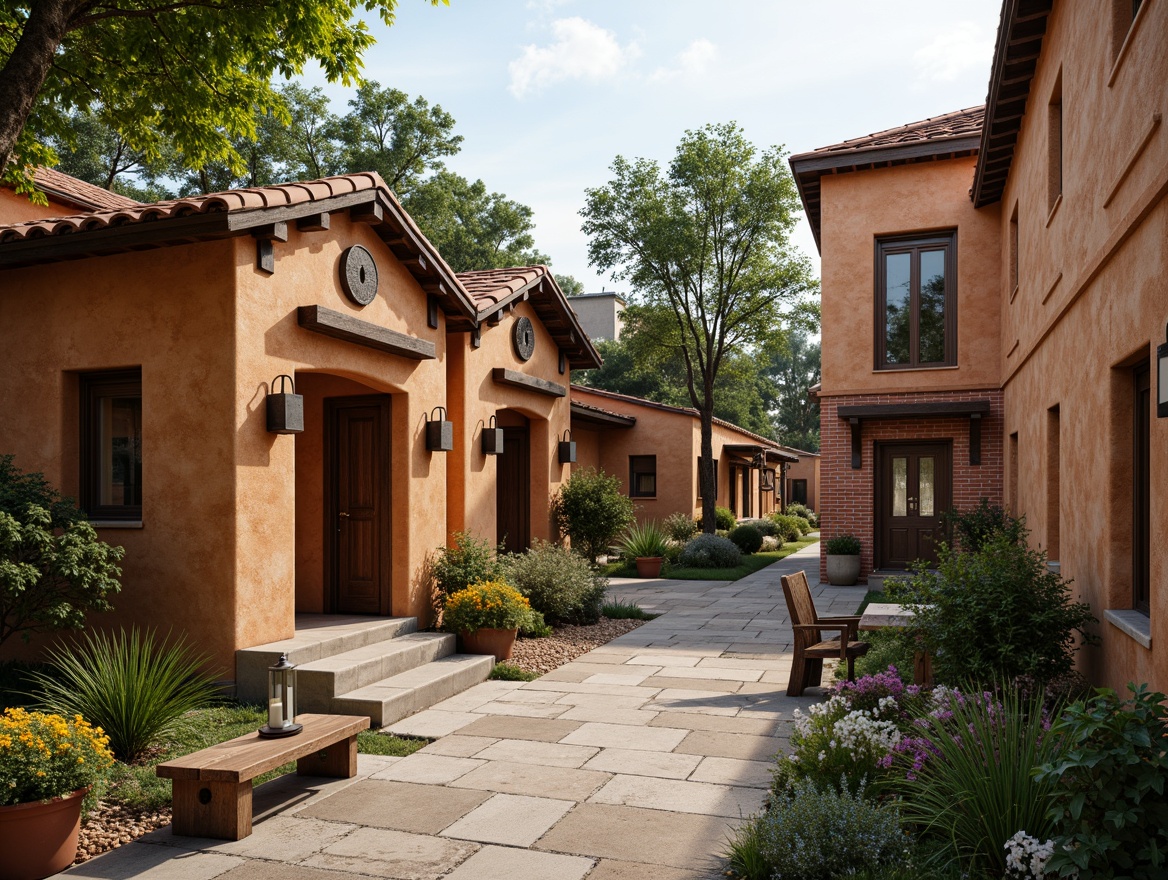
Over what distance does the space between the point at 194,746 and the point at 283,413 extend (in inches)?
107

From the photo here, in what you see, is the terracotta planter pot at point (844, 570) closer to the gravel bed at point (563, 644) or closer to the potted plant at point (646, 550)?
the potted plant at point (646, 550)

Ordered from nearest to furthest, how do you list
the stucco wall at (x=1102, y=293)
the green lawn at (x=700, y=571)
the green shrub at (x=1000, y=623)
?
1. the stucco wall at (x=1102, y=293)
2. the green shrub at (x=1000, y=623)
3. the green lawn at (x=700, y=571)

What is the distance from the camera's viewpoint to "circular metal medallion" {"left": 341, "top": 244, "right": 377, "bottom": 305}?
8578 mm

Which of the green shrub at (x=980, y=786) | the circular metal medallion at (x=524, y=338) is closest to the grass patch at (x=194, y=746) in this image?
the green shrub at (x=980, y=786)

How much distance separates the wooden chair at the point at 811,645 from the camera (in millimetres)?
7512

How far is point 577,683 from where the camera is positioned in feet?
27.2

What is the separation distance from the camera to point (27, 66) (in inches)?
232

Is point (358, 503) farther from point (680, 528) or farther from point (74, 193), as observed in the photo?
point (680, 528)

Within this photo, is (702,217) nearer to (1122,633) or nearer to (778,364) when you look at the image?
(1122,633)

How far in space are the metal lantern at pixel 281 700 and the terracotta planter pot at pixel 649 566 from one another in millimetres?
13134

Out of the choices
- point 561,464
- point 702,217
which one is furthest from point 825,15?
point 702,217

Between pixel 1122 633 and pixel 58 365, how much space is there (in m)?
8.42

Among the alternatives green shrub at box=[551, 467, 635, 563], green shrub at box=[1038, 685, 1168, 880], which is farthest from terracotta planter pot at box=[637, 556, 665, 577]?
green shrub at box=[1038, 685, 1168, 880]

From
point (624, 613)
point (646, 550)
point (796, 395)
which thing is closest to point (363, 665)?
point (624, 613)
